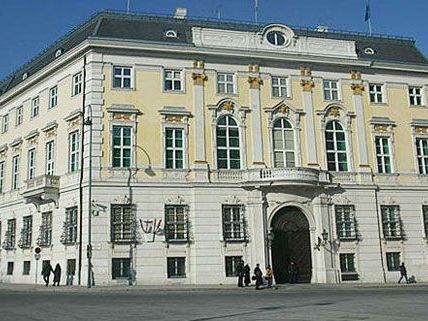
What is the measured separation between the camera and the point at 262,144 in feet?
132

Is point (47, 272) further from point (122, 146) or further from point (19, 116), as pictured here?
point (19, 116)

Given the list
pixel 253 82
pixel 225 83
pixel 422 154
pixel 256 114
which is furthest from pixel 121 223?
pixel 422 154

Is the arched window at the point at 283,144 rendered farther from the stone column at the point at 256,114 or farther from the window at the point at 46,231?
the window at the point at 46,231

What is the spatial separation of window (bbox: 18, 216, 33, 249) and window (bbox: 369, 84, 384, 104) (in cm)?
2672

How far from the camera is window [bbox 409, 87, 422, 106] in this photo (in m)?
45.6

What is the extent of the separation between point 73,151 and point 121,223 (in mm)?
6344

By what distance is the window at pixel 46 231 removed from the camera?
3977 cm

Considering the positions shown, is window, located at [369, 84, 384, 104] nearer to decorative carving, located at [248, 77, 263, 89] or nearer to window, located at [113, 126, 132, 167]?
decorative carving, located at [248, 77, 263, 89]

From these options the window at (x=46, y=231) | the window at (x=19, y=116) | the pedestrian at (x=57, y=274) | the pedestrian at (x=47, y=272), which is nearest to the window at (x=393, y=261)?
the pedestrian at (x=57, y=274)

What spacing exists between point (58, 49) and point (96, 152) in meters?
12.6

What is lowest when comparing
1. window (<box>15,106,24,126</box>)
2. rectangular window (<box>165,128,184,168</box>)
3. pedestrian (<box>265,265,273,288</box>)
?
pedestrian (<box>265,265,273,288</box>)

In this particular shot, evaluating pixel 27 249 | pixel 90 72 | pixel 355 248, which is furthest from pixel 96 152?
pixel 355 248

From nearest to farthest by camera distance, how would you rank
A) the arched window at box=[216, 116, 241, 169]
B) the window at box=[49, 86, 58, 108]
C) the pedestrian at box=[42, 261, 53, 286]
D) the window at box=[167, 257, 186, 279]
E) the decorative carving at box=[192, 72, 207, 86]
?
the window at box=[167, 257, 186, 279] < the pedestrian at box=[42, 261, 53, 286] < the arched window at box=[216, 116, 241, 169] < the decorative carving at box=[192, 72, 207, 86] < the window at box=[49, 86, 58, 108]

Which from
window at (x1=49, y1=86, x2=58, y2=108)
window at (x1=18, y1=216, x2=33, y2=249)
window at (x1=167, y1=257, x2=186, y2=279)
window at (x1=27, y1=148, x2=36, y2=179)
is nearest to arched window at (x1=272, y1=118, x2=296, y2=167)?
window at (x1=167, y1=257, x2=186, y2=279)
